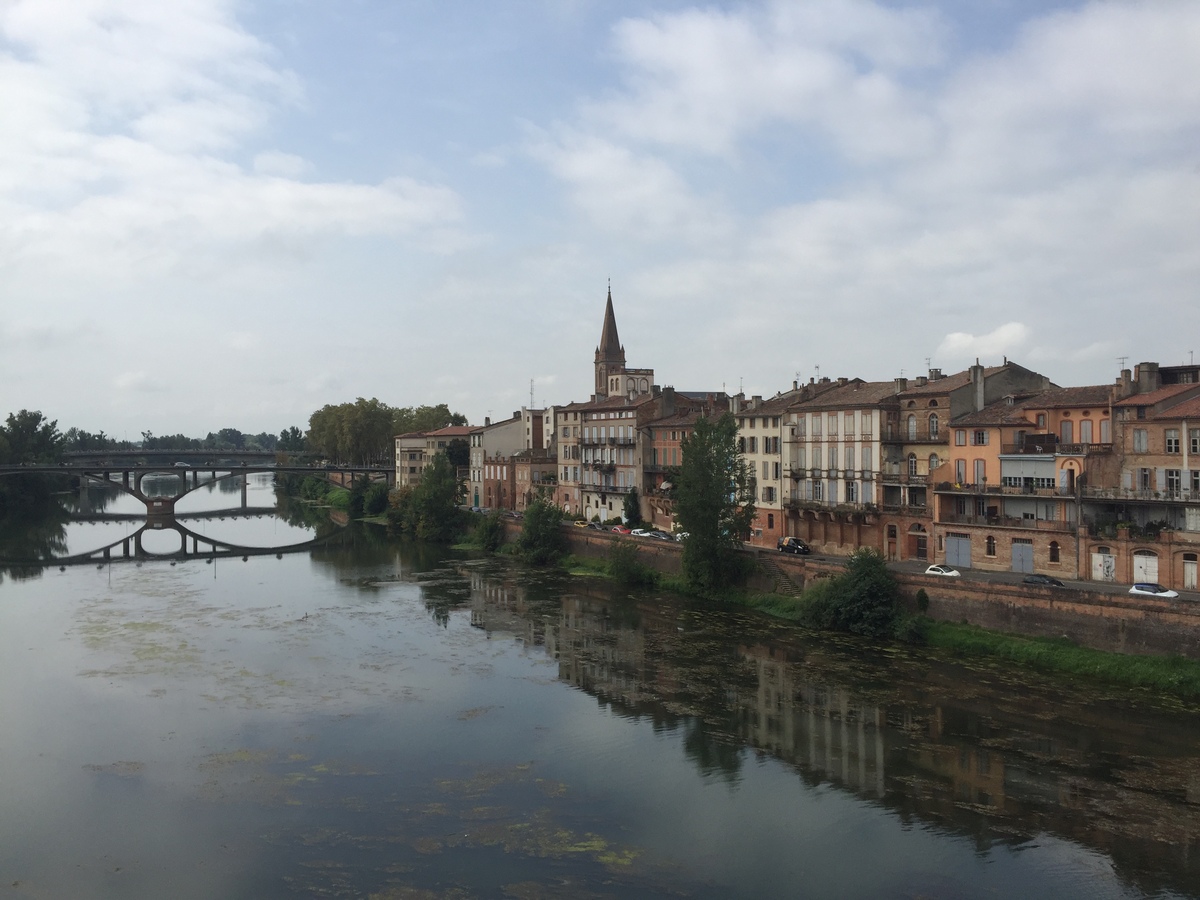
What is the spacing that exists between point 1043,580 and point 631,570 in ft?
73.9

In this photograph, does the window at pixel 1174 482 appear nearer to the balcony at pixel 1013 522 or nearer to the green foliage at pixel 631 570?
the balcony at pixel 1013 522

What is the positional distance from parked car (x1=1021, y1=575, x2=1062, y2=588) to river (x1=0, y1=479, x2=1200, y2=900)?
4.64m

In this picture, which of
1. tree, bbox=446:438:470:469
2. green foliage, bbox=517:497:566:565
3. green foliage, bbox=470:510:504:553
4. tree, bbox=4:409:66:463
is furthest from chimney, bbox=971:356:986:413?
tree, bbox=4:409:66:463

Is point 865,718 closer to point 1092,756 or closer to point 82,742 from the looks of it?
point 1092,756

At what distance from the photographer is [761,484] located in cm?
5484

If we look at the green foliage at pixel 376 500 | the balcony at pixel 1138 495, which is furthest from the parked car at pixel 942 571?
the green foliage at pixel 376 500

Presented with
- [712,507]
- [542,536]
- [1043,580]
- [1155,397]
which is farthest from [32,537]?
[1155,397]

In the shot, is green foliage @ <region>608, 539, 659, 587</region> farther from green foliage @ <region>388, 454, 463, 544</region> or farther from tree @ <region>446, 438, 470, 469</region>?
tree @ <region>446, 438, 470, 469</region>

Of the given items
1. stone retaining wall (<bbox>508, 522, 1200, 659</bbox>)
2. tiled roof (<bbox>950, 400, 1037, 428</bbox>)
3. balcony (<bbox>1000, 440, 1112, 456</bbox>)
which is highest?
tiled roof (<bbox>950, 400, 1037, 428</bbox>)

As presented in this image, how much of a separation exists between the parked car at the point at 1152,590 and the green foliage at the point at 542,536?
35985mm

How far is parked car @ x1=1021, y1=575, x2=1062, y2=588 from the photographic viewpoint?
3547cm

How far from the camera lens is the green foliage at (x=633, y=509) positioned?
64.9 m

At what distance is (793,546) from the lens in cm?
4981

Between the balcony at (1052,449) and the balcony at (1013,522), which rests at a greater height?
the balcony at (1052,449)
